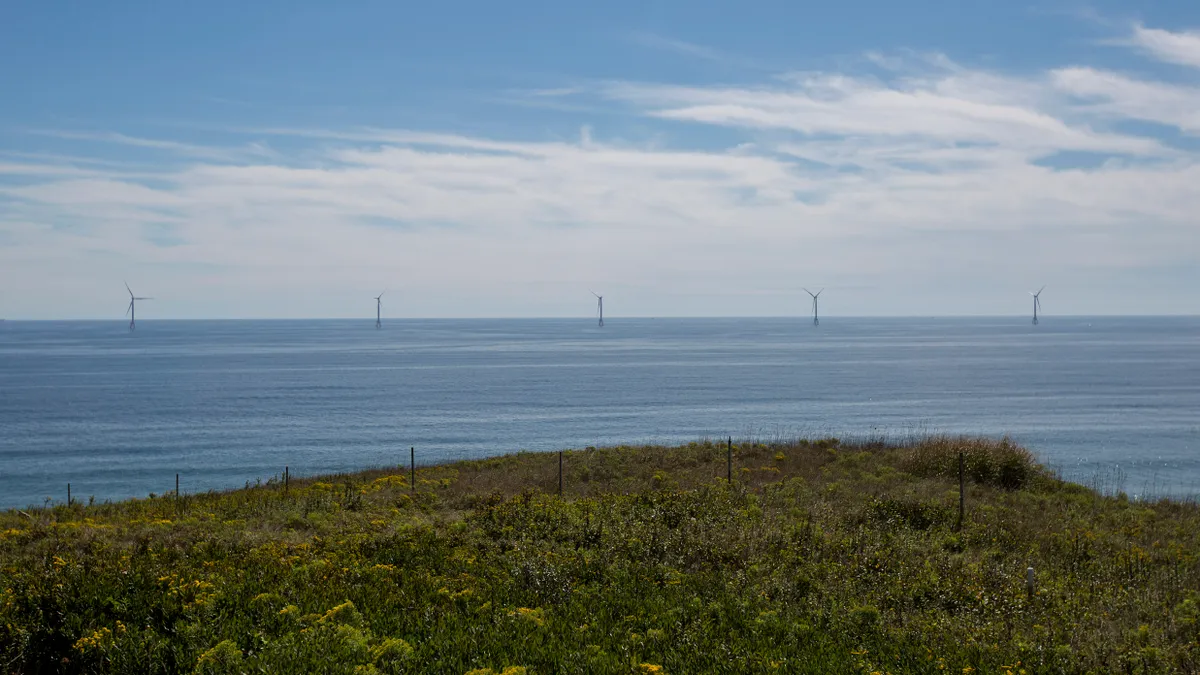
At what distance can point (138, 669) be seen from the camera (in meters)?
12.6

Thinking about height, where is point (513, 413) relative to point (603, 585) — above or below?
below

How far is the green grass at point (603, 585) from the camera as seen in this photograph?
13375mm

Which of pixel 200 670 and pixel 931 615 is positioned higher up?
pixel 200 670

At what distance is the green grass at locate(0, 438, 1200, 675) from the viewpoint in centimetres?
1338

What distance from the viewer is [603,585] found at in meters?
18.2

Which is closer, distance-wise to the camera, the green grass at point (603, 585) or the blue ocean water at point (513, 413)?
the green grass at point (603, 585)

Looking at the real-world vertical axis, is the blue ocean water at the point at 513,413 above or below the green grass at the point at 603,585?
below

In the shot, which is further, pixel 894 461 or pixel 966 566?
pixel 894 461

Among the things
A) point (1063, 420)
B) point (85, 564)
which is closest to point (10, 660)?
point (85, 564)

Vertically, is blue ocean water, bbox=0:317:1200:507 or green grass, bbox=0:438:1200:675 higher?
green grass, bbox=0:438:1200:675

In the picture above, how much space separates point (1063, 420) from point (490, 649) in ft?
297

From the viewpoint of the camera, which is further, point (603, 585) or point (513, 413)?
point (513, 413)

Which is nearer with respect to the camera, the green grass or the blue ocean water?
the green grass

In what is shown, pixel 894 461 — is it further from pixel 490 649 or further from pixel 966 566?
pixel 490 649
